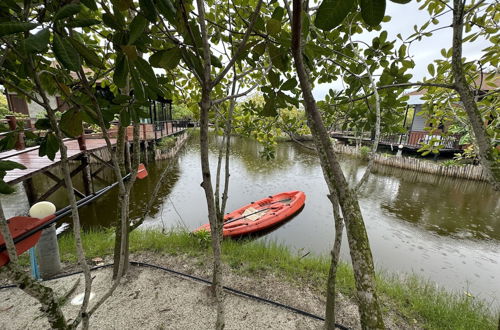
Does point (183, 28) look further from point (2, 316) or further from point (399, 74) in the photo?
point (2, 316)

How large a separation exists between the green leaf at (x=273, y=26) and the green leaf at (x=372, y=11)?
48 centimetres

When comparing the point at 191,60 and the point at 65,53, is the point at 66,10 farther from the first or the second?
the point at 191,60

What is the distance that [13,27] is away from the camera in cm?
49

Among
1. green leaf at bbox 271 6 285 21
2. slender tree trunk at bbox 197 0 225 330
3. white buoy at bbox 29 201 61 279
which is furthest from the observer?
white buoy at bbox 29 201 61 279

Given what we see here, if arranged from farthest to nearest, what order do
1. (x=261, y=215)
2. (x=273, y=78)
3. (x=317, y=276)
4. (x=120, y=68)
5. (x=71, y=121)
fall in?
(x=261, y=215) → (x=317, y=276) → (x=273, y=78) → (x=71, y=121) → (x=120, y=68)

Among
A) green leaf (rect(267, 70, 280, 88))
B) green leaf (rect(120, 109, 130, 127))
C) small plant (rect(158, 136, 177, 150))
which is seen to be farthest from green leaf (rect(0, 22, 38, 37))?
small plant (rect(158, 136, 177, 150))

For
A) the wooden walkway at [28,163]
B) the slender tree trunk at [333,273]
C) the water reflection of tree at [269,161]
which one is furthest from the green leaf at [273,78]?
the water reflection of tree at [269,161]

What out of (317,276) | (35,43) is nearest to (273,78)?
(35,43)

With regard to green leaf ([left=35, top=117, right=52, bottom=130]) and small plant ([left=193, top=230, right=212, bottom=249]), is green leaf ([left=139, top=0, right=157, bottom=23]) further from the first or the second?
small plant ([left=193, top=230, right=212, bottom=249])

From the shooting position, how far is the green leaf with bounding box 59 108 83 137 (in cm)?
84

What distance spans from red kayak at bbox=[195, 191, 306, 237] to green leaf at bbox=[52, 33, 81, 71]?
4.67 m

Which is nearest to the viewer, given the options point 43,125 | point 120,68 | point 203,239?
point 120,68

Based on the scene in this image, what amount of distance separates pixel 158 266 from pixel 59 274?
1214mm

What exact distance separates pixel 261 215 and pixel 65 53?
690 cm
